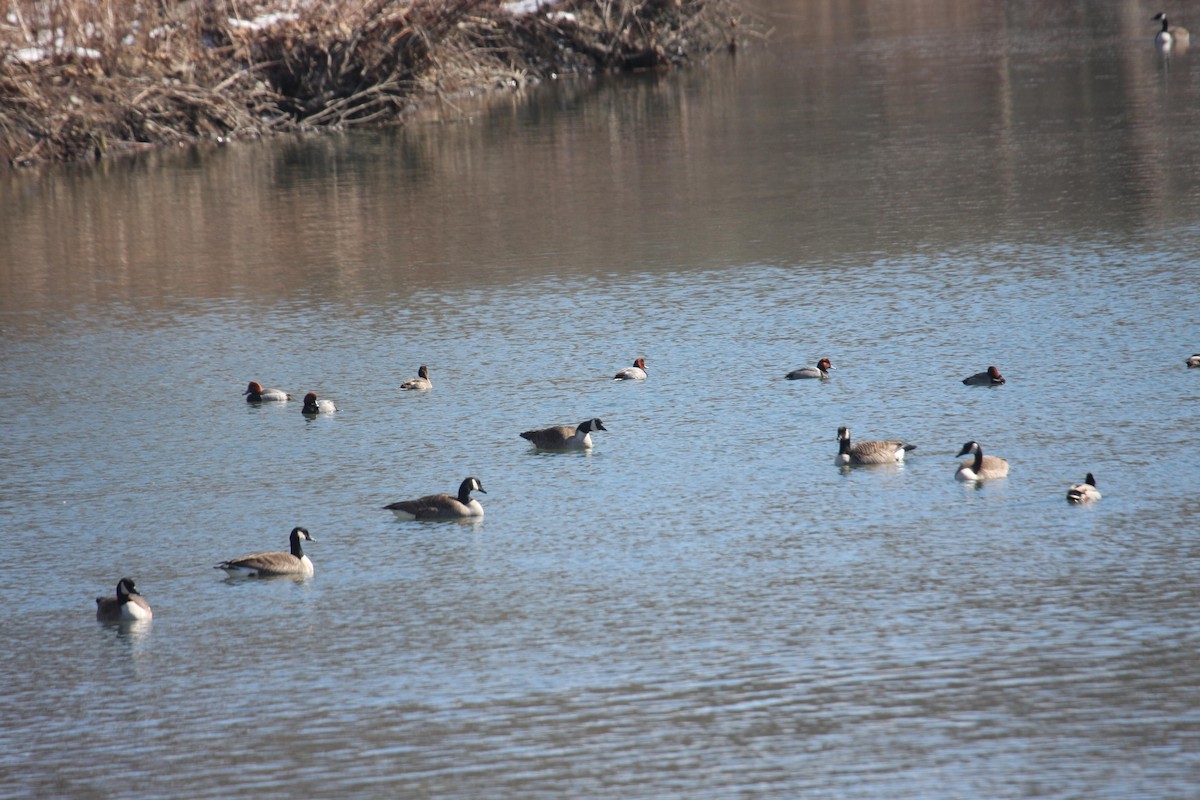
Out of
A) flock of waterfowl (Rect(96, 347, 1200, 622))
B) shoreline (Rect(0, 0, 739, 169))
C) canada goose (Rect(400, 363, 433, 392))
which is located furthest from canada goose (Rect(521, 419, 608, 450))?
shoreline (Rect(0, 0, 739, 169))

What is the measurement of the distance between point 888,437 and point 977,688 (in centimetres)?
659

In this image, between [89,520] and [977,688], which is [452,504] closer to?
[89,520]

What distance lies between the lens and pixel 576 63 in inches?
2363

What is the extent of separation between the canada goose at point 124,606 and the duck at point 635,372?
8688mm

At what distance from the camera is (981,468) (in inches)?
633

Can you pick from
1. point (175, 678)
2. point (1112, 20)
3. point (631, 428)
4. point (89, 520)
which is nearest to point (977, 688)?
point (175, 678)

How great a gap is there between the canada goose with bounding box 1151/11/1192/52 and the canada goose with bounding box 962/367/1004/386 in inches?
1457

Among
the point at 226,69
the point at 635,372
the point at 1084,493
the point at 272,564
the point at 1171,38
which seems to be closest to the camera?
the point at 272,564

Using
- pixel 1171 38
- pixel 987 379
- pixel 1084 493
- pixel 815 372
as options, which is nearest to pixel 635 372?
pixel 815 372

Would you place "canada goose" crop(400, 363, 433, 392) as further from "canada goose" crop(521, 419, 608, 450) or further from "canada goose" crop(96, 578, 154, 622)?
"canada goose" crop(96, 578, 154, 622)

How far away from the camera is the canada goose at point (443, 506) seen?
1612cm

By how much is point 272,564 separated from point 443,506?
2090 mm

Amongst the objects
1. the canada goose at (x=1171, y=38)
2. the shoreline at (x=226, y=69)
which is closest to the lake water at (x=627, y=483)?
the shoreline at (x=226, y=69)

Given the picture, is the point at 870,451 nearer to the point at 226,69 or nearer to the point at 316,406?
the point at 316,406
